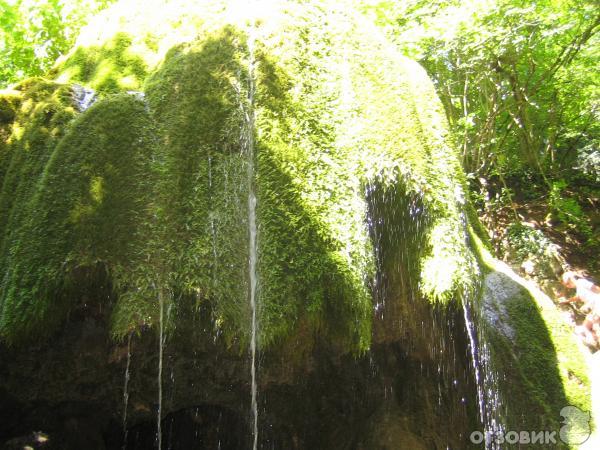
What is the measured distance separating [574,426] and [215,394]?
279 cm

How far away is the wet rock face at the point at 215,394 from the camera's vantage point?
2.73 meters

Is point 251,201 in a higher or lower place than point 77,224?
higher

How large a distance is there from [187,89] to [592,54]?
23.8 ft

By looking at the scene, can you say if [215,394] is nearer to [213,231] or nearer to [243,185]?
[213,231]

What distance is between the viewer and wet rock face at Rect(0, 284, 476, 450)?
2730mm

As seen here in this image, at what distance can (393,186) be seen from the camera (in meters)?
2.78

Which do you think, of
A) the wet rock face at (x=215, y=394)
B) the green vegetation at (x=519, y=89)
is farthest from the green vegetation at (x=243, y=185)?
the green vegetation at (x=519, y=89)

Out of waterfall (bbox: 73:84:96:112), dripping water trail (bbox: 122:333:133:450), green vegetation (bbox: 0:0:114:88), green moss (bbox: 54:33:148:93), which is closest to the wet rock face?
dripping water trail (bbox: 122:333:133:450)

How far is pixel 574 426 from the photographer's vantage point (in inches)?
126

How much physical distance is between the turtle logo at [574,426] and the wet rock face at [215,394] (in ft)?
2.27

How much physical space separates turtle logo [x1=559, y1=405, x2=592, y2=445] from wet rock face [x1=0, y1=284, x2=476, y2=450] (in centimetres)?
69

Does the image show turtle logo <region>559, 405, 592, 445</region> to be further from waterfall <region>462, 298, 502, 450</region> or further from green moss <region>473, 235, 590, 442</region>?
waterfall <region>462, 298, 502, 450</region>

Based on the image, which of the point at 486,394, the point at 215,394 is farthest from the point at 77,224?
the point at 486,394

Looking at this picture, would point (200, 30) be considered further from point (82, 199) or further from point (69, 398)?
point (69, 398)
